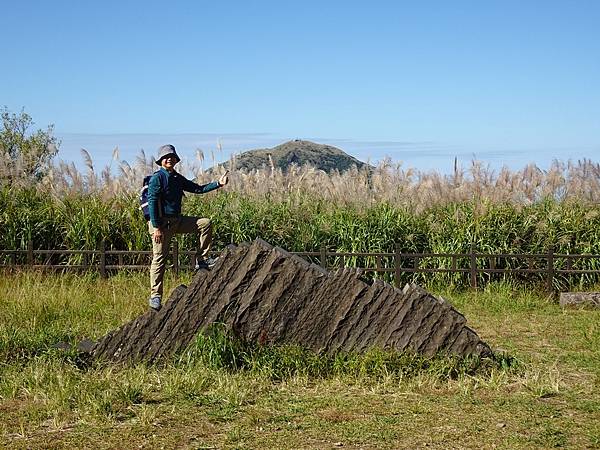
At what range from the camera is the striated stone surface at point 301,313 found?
303 inches

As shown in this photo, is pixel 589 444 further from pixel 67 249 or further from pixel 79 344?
pixel 67 249

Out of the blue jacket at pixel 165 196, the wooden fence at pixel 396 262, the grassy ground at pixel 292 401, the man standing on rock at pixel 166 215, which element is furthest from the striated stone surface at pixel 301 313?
the wooden fence at pixel 396 262

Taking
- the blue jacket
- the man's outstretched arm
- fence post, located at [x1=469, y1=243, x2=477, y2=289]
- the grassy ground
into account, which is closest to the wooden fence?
fence post, located at [x1=469, y1=243, x2=477, y2=289]

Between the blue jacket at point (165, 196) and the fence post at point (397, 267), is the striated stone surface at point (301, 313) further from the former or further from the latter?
the fence post at point (397, 267)

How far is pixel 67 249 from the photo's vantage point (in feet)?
47.3

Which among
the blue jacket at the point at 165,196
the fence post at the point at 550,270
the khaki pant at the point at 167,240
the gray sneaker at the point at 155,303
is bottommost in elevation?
the fence post at the point at 550,270

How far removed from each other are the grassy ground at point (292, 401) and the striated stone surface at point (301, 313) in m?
0.20

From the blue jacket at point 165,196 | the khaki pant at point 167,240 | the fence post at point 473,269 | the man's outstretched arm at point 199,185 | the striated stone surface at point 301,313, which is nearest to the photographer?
the striated stone surface at point 301,313

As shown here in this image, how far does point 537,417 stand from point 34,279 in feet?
27.5

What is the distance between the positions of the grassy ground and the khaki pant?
113 centimetres

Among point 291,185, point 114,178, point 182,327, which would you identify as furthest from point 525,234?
point 182,327

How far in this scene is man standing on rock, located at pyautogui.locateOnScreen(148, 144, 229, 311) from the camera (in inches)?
337

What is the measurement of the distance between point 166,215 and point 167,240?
33 cm

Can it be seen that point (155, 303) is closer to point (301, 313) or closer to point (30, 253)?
point (301, 313)
